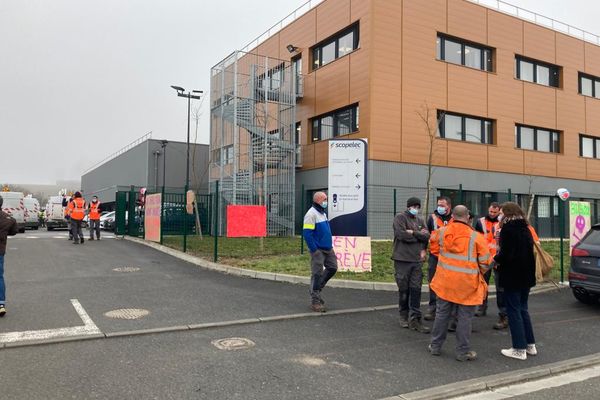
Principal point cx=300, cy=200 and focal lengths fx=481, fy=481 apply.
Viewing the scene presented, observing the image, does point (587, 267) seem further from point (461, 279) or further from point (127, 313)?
point (127, 313)

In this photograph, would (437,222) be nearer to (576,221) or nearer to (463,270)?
(463,270)

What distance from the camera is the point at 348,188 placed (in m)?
11.3

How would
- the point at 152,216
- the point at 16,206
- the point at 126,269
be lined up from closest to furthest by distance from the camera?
the point at 126,269 → the point at 152,216 → the point at 16,206

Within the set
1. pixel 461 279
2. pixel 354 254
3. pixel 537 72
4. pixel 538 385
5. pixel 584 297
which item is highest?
pixel 537 72

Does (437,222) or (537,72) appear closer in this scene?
(437,222)

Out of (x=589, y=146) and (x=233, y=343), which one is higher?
(x=589, y=146)

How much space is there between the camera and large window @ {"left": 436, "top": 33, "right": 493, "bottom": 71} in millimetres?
22188

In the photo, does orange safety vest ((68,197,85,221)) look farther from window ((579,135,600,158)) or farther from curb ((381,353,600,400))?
window ((579,135,600,158))

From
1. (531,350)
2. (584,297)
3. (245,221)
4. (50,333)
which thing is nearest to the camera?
(531,350)

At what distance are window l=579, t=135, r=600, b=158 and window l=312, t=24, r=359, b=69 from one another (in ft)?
50.0

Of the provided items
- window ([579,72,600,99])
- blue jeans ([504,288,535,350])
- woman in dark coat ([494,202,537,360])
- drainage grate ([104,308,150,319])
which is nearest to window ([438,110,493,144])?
window ([579,72,600,99])

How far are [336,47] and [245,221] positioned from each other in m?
12.9

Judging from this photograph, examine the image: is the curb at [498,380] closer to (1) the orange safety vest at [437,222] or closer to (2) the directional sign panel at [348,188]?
(1) the orange safety vest at [437,222]

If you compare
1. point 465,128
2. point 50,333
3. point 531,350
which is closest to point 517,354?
point 531,350
